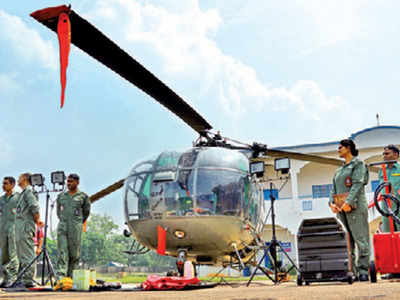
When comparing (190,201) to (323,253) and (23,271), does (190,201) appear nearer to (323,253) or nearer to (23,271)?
(323,253)

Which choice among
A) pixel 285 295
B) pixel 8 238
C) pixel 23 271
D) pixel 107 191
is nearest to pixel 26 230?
pixel 8 238

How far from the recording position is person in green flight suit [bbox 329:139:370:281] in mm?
4598

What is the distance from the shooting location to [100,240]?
178 ft

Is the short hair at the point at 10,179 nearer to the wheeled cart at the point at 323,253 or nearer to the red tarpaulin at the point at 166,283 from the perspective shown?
the red tarpaulin at the point at 166,283

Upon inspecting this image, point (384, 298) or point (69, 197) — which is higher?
point (69, 197)

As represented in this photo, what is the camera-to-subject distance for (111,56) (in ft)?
14.4

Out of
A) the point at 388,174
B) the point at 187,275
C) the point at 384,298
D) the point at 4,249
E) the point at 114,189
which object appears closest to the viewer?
the point at 384,298

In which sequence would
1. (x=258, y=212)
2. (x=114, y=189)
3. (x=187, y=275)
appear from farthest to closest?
(x=114, y=189), (x=258, y=212), (x=187, y=275)

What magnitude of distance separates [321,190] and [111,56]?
17.8 metres

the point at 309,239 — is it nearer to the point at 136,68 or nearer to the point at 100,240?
the point at 136,68

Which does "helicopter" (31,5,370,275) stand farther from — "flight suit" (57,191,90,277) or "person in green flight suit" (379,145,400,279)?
"person in green flight suit" (379,145,400,279)

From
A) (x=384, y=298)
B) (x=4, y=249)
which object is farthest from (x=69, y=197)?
(x=384, y=298)

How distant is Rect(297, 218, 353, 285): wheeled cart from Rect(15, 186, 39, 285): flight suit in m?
3.56

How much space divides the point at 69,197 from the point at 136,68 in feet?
6.94
